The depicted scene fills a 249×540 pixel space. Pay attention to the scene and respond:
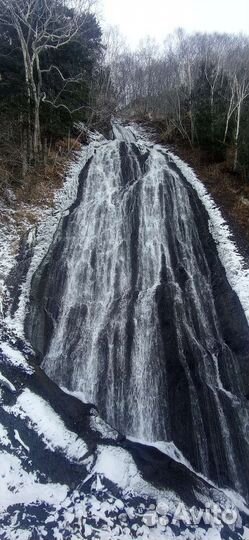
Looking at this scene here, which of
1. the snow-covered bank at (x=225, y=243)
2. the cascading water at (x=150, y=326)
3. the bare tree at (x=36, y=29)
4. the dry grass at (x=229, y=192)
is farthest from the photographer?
the bare tree at (x=36, y=29)

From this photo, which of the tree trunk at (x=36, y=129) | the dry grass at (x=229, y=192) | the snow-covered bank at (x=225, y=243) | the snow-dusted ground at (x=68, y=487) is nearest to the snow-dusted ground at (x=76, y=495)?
the snow-dusted ground at (x=68, y=487)

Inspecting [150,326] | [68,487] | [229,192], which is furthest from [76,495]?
[229,192]

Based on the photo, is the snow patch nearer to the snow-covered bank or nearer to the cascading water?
the cascading water

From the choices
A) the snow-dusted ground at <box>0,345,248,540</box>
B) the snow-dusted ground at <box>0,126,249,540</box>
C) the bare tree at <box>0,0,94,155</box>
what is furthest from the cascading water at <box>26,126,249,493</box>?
the bare tree at <box>0,0,94,155</box>

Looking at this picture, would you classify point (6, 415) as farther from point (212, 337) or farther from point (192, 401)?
point (212, 337)

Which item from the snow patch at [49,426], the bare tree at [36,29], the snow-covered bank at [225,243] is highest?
the bare tree at [36,29]

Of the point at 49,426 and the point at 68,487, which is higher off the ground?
the point at 49,426

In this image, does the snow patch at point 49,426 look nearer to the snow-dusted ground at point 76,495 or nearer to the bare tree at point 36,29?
the snow-dusted ground at point 76,495

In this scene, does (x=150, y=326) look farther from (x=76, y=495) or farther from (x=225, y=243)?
(x=76, y=495)

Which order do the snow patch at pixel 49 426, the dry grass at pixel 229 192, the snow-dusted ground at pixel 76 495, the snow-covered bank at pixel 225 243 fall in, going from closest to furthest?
1. the snow-dusted ground at pixel 76 495
2. the snow patch at pixel 49 426
3. the snow-covered bank at pixel 225 243
4. the dry grass at pixel 229 192
